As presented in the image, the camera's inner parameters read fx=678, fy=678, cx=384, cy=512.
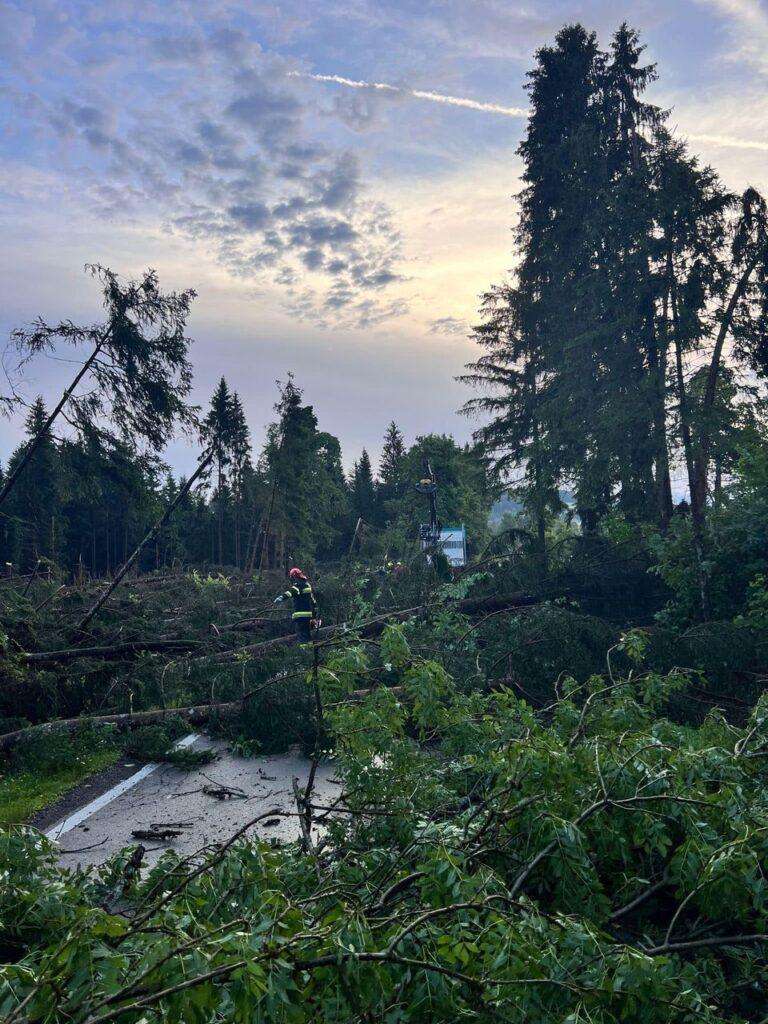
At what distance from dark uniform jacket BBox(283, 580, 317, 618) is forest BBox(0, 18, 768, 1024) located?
64 centimetres

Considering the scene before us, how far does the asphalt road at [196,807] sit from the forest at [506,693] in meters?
0.22

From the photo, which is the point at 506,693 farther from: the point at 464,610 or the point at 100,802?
the point at 464,610

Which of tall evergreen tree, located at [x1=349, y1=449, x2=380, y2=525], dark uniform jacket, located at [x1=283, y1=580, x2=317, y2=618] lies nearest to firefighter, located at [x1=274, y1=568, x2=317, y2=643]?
dark uniform jacket, located at [x1=283, y1=580, x2=317, y2=618]

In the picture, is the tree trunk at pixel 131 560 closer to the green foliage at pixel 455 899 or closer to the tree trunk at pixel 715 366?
the green foliage at pixel 455 899

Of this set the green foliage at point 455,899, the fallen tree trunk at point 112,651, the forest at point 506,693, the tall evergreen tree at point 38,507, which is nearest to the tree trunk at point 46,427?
the forest at point 506,693

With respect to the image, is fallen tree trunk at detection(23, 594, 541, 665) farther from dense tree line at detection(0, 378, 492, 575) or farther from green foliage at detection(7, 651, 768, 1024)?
dense tree line at detection(0, 378, 492, 575)

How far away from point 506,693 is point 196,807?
3.30m

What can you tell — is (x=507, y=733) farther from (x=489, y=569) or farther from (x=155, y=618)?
(x=155, y=618)

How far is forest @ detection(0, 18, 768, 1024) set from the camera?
199 centimetres

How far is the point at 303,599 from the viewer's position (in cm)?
1334

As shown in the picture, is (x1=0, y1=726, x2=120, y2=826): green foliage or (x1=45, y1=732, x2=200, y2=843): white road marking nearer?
(x1=45, y1=732, x2=200, y2=843): white road marking

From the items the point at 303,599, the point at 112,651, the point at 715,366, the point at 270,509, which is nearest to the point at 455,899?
the point at 112,651

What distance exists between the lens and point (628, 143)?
2294 centimetres

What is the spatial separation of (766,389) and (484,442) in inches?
504
